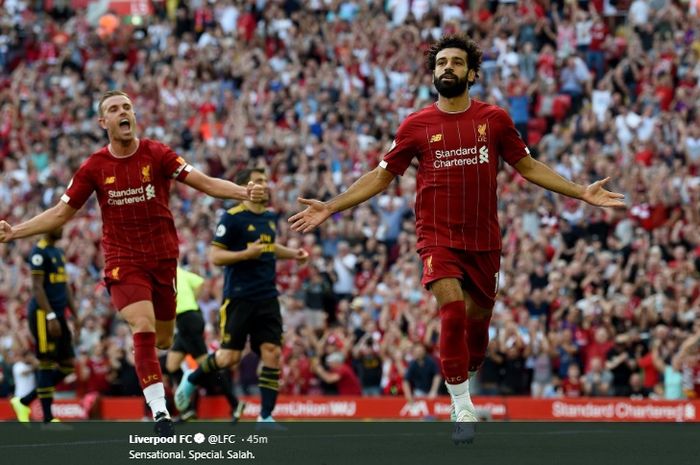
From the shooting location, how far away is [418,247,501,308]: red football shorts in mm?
11078

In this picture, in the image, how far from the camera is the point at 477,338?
11.8 m

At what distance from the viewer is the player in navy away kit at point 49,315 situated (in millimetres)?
16484

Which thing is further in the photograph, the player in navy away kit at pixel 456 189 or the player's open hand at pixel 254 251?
the player's open hand at pixel 254 251

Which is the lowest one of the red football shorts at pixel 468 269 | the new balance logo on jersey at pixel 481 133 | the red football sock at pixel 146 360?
the red football sock at pixel 146 360

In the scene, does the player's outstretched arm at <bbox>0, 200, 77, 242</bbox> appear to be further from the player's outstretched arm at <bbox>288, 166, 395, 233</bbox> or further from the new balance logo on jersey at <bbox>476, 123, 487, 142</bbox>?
the new balance logo on jersey at <bbox>476, 123, 487, 142</bbox>

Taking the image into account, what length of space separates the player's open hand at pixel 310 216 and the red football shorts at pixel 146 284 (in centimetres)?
183

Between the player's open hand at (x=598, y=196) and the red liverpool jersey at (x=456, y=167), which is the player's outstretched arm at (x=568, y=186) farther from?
the red liverpool jersey at (x=456, y=167)

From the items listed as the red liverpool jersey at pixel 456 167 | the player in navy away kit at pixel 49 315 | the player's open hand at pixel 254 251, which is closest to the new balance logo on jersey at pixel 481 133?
the red liverpool jersey at pixel 456 167

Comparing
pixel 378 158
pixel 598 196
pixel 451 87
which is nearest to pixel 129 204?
pixel 451 87

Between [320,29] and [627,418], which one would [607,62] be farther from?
[627,418]

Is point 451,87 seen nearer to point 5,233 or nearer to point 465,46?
point 465,46

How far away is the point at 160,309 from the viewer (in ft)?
41.8

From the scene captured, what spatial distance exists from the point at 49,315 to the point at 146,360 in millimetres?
4840

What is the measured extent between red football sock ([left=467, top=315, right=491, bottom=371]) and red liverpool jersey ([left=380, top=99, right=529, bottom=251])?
664mm
